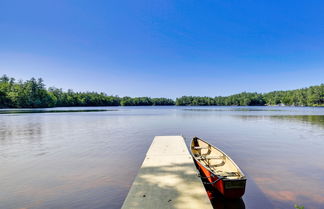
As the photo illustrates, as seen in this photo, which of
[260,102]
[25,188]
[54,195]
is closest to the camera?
[54,195]

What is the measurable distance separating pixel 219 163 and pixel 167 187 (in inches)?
144

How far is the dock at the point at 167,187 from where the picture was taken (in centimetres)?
456

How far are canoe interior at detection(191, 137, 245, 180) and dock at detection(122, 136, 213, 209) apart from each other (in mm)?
845

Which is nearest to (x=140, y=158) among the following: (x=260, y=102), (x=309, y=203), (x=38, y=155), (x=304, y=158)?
(x=38, y=155)

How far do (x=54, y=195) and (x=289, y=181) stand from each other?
10125mm

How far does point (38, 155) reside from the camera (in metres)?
12.4

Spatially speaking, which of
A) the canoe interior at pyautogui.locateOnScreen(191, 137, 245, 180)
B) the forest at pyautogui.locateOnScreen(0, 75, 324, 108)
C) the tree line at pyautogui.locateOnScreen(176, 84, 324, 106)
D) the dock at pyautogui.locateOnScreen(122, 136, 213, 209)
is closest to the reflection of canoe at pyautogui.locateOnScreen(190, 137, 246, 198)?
the canoe interior at pyautogui.locateOnScreen(191, 137, 245, 180)

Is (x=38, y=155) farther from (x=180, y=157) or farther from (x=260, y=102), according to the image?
(x=260, y=102)

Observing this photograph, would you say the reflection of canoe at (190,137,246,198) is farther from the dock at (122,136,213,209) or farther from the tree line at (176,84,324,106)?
the tree line at (176,84,324,106)

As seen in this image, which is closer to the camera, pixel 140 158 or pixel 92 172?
pixel 92 172

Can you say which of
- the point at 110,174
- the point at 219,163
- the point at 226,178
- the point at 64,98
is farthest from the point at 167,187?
the point at 64,98

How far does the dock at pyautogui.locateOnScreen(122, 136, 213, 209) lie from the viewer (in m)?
4.56

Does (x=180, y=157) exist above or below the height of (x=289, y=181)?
above

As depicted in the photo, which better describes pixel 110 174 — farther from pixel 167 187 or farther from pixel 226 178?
pixel 226 178
